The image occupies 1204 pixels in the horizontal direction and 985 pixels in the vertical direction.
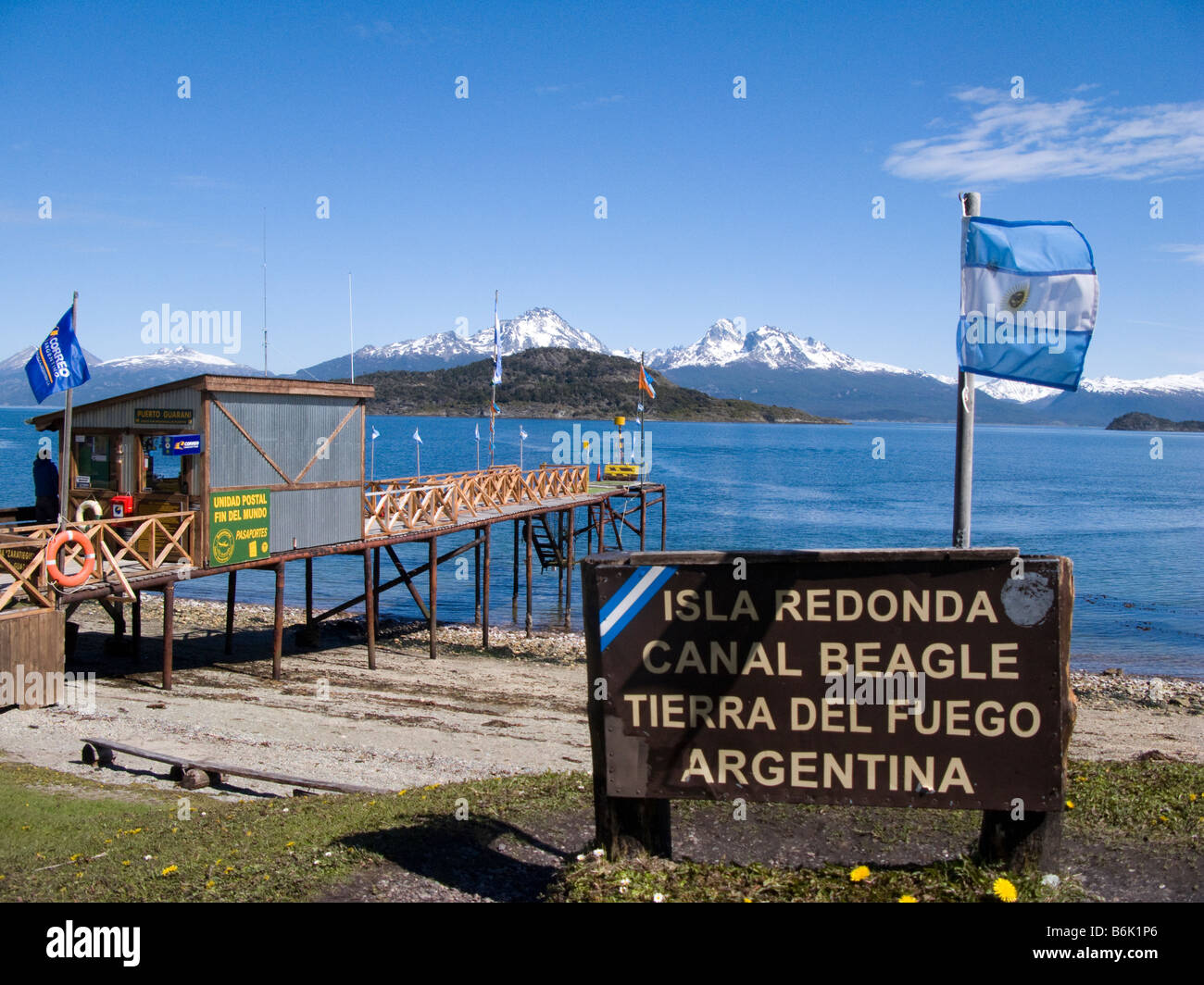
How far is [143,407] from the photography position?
59.5 ft

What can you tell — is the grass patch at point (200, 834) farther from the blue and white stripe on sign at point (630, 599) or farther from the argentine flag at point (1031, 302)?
the argentine flag at point (1031, 302)

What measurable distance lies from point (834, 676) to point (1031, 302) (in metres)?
3.25

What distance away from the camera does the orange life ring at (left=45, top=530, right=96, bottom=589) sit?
1514cm

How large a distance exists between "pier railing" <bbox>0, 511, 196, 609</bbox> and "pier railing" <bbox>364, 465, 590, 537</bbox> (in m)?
5.51

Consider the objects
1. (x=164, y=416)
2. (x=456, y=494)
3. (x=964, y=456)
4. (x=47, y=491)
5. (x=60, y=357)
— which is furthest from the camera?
(x=456, y=494)

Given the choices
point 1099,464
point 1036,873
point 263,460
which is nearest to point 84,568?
point 263,460

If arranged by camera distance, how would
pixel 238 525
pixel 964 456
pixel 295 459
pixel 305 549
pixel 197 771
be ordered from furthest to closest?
pixel 305 549 → pixel 295 459 → pixel 238 525 → pixel 197 771 → pixel 964 456

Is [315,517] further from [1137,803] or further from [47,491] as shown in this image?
[1137,803]

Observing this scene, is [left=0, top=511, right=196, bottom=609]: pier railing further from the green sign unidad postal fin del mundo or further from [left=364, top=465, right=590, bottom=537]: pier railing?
[left=364, top=465, right=590, bottom=537]: pier railing

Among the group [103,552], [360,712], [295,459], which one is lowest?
[360,712]

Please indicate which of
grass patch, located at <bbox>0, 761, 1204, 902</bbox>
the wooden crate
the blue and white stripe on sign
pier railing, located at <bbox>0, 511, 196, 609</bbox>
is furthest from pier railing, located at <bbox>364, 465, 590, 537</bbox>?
the blue and white stripe on sign

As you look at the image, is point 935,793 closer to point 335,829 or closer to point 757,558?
point 757,558

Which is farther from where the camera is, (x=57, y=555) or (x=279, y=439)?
(x=279, y=439)
